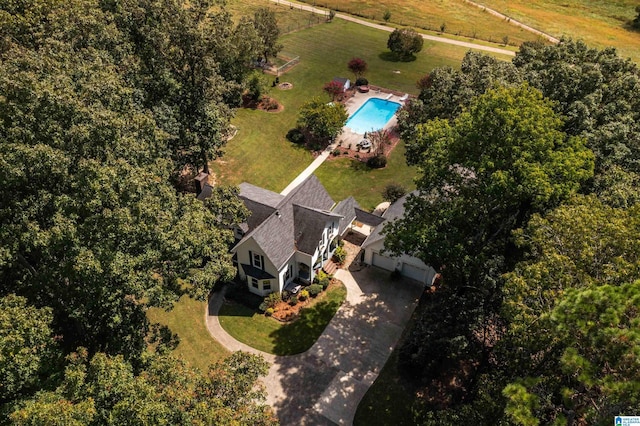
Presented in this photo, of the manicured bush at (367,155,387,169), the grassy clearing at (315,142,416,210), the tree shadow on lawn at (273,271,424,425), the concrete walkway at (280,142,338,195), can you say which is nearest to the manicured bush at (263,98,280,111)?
the concrete walkway at (280,142,338,195)

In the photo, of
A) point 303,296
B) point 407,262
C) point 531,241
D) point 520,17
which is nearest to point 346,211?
point 407,262

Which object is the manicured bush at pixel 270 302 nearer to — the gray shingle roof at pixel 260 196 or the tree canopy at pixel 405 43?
the gray shingle roof at pixel 260 196

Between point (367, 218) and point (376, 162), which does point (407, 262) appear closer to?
point (367, 218)

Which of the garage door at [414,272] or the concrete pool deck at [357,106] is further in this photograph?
the concrete pool deck at [357,106]

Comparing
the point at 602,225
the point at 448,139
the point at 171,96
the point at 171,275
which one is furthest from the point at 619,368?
the point at 171,96

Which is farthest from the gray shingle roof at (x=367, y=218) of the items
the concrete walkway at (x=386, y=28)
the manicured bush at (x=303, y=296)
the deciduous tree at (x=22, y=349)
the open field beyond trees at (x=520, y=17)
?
the open field beyond trees at (x=520, y=17)

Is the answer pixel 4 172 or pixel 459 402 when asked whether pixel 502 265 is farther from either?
pixel 4 172
